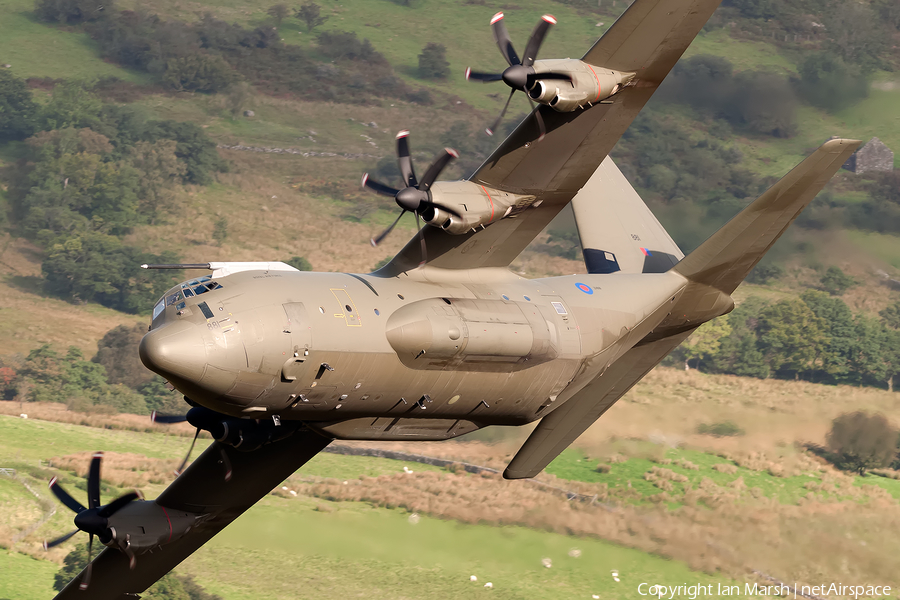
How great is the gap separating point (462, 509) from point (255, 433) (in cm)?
3318

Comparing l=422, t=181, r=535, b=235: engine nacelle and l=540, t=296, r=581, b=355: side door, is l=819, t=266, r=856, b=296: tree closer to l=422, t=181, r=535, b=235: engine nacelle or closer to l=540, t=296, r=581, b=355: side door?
l=540, t=296, r=581, b=355: side door

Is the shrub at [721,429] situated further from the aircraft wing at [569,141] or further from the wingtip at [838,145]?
the aircraft wing at [569,141]

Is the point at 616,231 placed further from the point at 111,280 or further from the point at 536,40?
the point at 111,280

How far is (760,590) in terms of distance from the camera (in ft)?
171

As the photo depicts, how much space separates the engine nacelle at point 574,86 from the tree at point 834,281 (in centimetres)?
9893

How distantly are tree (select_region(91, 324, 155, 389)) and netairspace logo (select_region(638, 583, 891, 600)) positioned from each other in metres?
74.0

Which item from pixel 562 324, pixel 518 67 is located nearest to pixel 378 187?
pixel 518 67

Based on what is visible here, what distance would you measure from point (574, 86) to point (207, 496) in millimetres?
16885

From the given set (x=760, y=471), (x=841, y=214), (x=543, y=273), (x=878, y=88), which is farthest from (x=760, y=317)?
(x=760, y=471)

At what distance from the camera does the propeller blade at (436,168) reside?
23375 mm

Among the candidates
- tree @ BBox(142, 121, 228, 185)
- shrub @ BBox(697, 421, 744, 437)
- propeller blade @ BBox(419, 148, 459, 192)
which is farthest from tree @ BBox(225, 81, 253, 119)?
propeller blade @ BBox(419, 148, 459, 192)

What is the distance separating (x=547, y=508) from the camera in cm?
5700

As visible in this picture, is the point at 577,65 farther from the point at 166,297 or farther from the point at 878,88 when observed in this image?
the point at 878,88

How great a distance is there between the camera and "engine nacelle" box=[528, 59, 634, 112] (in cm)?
2445
